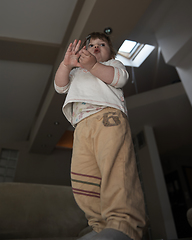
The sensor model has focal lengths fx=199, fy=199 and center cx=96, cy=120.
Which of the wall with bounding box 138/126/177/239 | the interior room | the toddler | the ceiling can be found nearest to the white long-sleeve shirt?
the toddler

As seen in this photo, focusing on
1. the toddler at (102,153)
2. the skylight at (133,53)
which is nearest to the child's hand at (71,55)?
the toddler at (102,153)

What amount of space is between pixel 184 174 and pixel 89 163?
6.62m

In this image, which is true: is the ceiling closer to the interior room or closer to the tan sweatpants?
the interior room

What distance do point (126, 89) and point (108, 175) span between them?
4823 mm

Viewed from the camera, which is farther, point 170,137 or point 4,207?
point 170,137

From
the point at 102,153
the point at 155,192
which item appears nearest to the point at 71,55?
the point at 102,153

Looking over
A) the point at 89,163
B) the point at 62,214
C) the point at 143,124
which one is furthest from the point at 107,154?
the point at 143,124

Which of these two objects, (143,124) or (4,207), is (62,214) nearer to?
(4,207)

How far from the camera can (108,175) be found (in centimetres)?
68

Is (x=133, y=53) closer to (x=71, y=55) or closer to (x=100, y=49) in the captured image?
(x=100, y=49)

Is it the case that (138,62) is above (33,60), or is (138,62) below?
above

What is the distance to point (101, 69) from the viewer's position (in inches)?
32.4

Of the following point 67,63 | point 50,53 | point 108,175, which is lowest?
point 108,175

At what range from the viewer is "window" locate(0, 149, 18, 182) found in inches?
169
